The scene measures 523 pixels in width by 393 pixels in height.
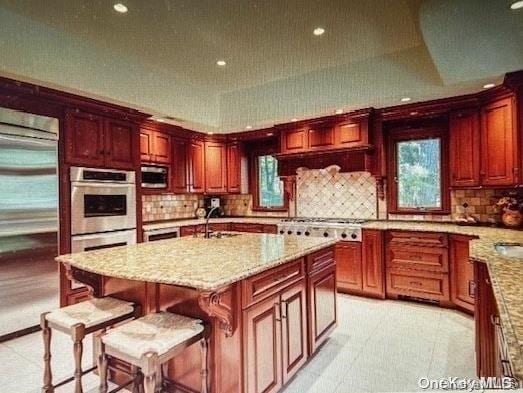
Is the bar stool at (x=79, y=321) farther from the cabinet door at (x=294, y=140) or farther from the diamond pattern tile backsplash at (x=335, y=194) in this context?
the diamond pattern tile backsplash at (x=335, y=194)

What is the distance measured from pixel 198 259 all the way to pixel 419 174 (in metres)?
3.50

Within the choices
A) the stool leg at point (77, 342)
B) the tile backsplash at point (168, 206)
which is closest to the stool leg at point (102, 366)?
the stool leg at point (77, 342)

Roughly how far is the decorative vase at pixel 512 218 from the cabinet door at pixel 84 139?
447 cm

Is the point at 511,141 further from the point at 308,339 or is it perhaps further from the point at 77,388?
the point at 77,388

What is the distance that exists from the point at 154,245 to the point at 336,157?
2.97 m

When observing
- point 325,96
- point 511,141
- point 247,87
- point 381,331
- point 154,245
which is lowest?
point 381,331

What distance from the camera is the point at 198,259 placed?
6.48ft

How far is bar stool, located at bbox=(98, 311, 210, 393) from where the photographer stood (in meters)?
1.39

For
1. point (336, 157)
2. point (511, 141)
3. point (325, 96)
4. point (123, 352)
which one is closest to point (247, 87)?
point (325, 96)

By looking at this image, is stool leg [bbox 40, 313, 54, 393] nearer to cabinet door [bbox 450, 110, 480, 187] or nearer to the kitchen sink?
the kitchen sink

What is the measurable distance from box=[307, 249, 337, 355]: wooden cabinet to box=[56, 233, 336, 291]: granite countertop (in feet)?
0.50

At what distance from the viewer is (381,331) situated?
300cm

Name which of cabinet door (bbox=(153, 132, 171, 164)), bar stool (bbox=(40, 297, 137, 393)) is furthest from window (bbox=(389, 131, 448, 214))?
bar stool (bbox=(40, 297, 137, 393))

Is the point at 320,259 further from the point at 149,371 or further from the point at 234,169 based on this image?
the point at 234,169
